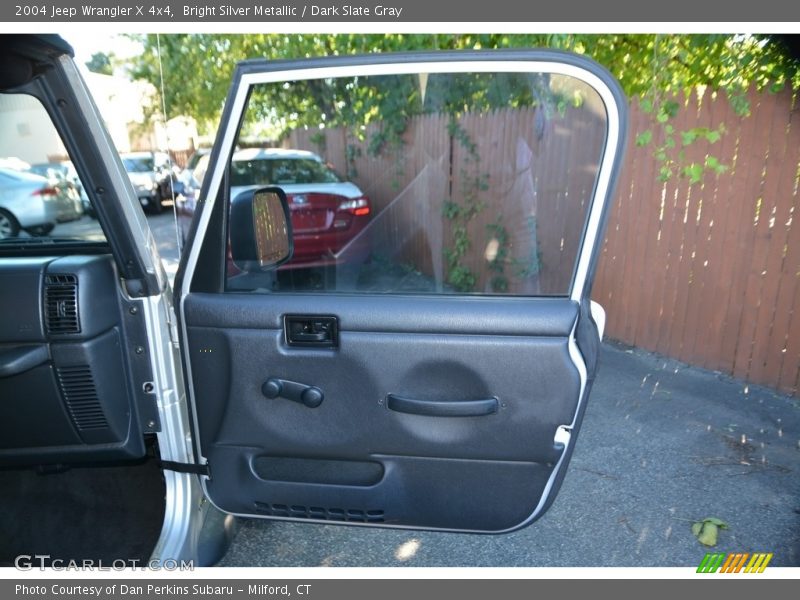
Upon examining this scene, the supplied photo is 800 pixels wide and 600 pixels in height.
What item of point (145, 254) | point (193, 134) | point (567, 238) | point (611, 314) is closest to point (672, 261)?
point (611, 314)

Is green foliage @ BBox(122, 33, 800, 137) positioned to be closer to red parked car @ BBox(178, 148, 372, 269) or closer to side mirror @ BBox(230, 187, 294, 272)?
red parked car @ BBox(178, 148, 372, 269)

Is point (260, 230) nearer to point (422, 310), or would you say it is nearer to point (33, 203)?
point (422, 310)

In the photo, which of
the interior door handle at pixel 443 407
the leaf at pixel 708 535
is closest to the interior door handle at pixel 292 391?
A: the interior door handle at pixel 443 407

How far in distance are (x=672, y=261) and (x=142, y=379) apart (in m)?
4.22

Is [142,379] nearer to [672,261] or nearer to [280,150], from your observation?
[280,150]

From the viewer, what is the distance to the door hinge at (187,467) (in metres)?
2.03

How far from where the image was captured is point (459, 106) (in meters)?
1.94

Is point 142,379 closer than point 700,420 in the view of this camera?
Yes

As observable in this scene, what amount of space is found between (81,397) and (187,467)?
45cm

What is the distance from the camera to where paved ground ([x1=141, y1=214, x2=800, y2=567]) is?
254 centimetres

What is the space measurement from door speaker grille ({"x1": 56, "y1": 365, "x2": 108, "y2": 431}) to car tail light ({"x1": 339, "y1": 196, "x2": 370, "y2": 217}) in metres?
1.13

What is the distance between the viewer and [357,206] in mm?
2248

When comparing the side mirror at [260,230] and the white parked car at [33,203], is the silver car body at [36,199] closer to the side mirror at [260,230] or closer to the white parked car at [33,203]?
the white parked car at [33,203]
